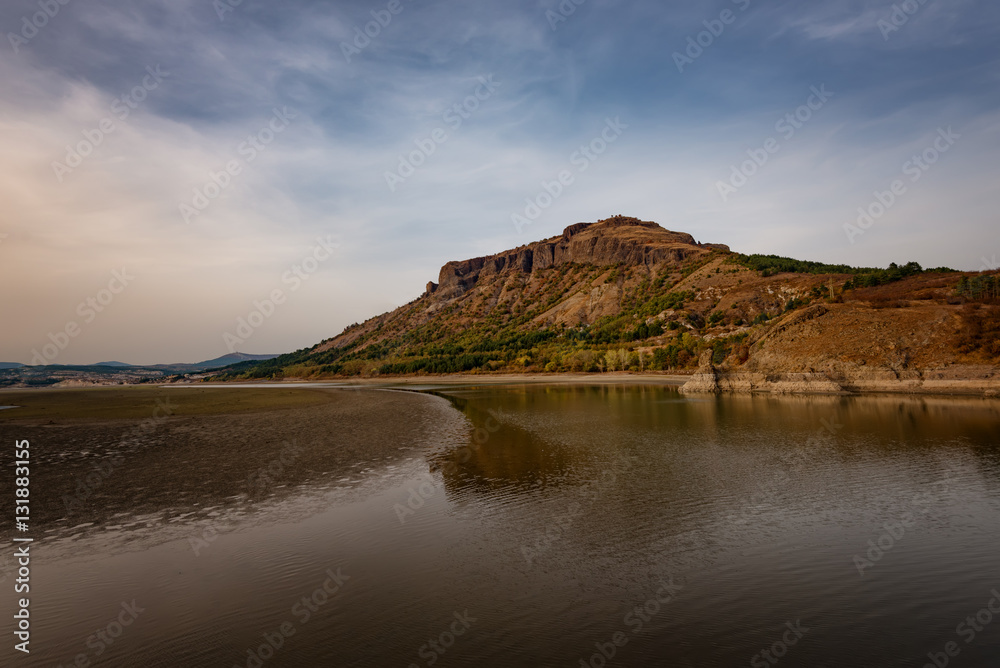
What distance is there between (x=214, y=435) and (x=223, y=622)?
2948 centimetres

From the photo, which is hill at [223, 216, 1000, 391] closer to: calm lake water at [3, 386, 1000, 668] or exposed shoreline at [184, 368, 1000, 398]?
exposed shoreline at [184, 368, 1000, 398]

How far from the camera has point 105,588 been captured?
37.0ft

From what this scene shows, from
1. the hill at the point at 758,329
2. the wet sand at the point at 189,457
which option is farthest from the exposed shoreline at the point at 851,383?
the wet sand at the point at 189,457

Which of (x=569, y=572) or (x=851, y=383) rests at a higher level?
(x=851, y=383)

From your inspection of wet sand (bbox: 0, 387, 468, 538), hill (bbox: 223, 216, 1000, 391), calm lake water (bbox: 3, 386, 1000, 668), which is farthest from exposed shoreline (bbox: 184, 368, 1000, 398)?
wet sand (bbox: 0, 387, 468, 538)

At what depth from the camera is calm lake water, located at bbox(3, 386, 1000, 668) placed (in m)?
8.68

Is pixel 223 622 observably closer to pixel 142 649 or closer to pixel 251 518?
pixel 142 649

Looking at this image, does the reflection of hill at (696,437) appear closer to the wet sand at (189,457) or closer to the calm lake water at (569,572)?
the calm lake water at (569,572)

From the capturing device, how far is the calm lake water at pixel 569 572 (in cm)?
868

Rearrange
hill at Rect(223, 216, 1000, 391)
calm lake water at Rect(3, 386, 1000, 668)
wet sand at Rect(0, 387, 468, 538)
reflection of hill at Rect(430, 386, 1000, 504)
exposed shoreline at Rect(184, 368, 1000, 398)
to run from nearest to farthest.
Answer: calm lake water at Rect(3, 386, 1000, 668), wet sand at Rect(0, 387, 468, 538), reflection of hill at Rect(430, 386, 1000, 504), exposed shoreline at Rect(184, 368, 1000, 398), hill at Rect(223, 216, 1000, 391)

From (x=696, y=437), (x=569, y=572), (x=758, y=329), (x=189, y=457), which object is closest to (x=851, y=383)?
(x=758, y=329)

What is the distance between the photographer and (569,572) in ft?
38.5

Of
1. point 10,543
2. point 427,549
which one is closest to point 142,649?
point 427,549

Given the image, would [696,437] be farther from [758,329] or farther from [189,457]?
[758,329]
